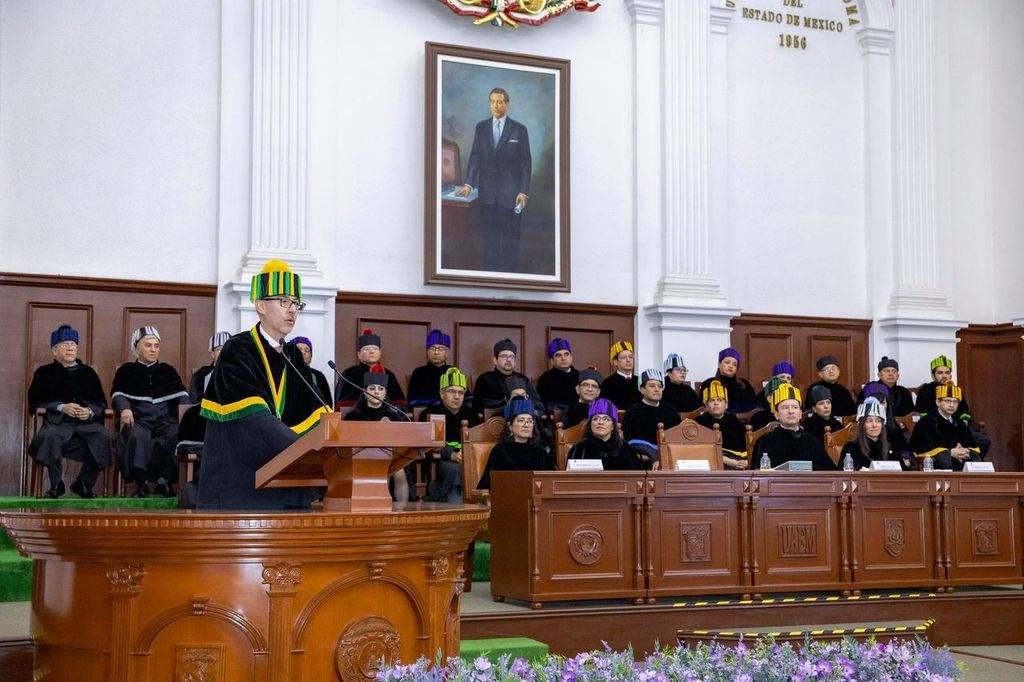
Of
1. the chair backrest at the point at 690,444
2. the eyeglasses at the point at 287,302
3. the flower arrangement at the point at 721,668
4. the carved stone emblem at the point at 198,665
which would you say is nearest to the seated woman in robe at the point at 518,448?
the chair backrest at the point at 690,444

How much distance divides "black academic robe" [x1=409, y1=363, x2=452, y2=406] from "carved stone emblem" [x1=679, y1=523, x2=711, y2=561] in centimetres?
367

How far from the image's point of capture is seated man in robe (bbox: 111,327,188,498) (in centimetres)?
986

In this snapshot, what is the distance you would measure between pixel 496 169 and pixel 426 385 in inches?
97.5

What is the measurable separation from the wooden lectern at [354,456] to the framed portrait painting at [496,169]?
7987 mm

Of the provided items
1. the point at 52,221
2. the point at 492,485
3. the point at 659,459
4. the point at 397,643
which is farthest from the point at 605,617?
the point at 52,221

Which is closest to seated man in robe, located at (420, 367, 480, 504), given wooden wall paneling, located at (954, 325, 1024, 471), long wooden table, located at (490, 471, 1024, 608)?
long wooden table, located at (490, 471, 1024, 608)

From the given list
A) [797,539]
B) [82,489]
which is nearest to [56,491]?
[82,489]

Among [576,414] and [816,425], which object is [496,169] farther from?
[816,425]

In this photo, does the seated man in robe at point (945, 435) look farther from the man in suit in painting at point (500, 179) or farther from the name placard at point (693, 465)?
the man in suit in painting at point (500, 179)

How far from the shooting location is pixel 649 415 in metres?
11.2

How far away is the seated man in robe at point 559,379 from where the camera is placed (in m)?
12.0

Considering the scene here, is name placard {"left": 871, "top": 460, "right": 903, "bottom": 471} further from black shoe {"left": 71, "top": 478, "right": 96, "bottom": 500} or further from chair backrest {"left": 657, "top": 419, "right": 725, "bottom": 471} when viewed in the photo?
black shoe {"left": 71, "top": 478, "right": 96, "bottom": 500}

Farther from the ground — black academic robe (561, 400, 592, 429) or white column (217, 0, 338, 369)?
white column (217, 0, 338, 369)

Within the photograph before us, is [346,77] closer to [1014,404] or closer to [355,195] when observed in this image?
[355,195]
